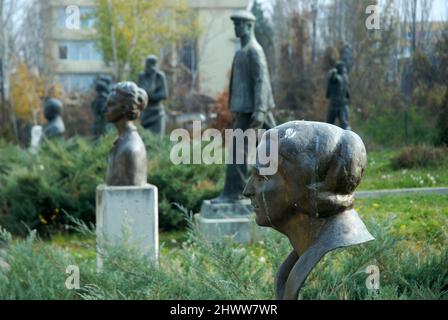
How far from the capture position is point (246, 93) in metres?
8.00

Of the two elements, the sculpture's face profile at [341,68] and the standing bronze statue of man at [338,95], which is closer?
the standing bronze statue of man at [338,95]

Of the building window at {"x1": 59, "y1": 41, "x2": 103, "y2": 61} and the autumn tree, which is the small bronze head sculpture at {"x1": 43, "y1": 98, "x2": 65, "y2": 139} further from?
the building window at {"x1": 59, "y1": 41, "x2": 103, "y2": 61}

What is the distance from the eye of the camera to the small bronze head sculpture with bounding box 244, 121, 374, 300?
2484 mm

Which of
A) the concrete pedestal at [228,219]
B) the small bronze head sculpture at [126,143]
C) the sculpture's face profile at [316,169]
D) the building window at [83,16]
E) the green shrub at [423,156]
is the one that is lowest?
the concrete pedestal at [228,219]

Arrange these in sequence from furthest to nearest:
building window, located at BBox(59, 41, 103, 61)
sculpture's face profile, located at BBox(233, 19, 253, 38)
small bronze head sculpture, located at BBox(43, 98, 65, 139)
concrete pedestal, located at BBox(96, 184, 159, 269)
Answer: building window, located at BBox(59, 41, 103, 61)
small bronze head sculpture, located at BBox(43, 98, 65, 139)
sculpture's face profile, located at BBox(233, 19, 253, 38)
concrete pedestal, located at BBox(96, 184, 159, 269)

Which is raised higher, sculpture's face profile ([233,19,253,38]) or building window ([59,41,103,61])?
sculpture's face profile ([233,19,253,38])

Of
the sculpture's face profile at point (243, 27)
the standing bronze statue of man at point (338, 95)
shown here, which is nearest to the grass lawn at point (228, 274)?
the sculpture's face profile at point (243, 27)

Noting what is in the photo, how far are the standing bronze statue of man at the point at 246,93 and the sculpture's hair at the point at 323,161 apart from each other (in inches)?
206

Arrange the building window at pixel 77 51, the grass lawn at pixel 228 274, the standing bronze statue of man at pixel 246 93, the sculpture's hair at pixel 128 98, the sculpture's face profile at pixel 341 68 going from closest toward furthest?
the grass lawn at pixel 228 274, the sculpture's hair at pixel 128 98, the standing bronze statue of man at pixel 246 93, the sculpture's face profile at pixel 341 68, the building window at pixel 77 51

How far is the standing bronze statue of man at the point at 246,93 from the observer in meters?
7.86

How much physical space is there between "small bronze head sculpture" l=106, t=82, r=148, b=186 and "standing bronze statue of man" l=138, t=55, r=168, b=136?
7220 millimetres

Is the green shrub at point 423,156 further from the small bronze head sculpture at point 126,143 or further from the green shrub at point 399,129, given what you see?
the small bronze head sculpture at point 126,143

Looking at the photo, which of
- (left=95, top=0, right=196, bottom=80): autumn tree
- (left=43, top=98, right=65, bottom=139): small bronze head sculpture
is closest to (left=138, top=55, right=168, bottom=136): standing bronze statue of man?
(left=43, top=98, right=65, bottom=139): small bronze head sculpture

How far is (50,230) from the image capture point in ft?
30.2
